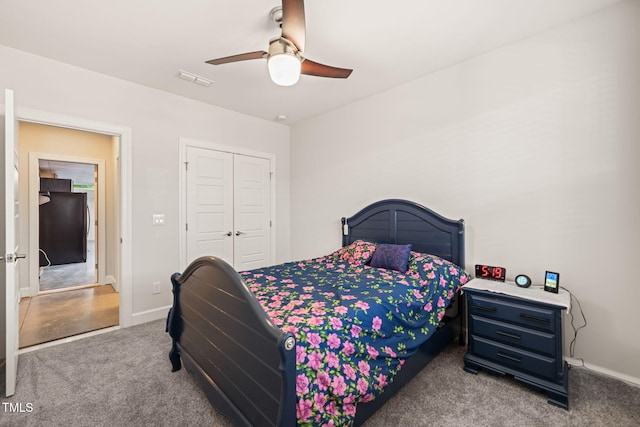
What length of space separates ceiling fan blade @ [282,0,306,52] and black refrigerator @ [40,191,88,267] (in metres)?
8.22

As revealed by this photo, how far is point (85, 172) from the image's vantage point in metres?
7.64

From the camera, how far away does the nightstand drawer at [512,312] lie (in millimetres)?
1938

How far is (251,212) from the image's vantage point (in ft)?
14.0

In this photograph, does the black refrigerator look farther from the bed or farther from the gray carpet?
the bed

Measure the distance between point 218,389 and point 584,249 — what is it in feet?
8.96

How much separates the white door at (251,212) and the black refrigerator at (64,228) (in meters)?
5.73

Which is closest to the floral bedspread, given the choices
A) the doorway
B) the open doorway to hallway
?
the open doorway to hallway

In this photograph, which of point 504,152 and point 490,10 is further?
point 504,152

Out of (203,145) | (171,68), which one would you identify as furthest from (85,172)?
(171,68)

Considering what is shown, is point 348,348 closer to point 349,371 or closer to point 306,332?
point 349,371

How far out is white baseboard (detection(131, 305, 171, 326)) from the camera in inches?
126

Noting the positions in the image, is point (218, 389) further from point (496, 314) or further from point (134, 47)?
point (134, 47)

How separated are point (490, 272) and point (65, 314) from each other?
465cm

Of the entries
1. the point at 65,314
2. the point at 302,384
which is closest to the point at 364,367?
the point at 302,384
